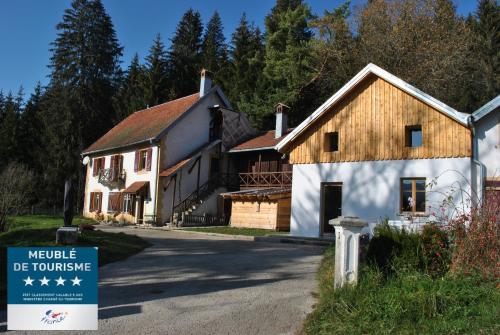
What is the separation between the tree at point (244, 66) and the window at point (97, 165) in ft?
44.2

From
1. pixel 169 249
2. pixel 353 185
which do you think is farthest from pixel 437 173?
pixel 169 249

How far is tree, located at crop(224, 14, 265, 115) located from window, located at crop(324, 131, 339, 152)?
2092 cm

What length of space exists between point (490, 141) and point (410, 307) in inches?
441

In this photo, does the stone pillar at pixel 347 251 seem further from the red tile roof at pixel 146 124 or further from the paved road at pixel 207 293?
the red tile roof at pixel 146 124

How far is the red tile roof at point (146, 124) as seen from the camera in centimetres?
2758

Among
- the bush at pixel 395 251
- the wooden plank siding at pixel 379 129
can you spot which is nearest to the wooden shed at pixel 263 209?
the wooden plank siding at pixel 379 129

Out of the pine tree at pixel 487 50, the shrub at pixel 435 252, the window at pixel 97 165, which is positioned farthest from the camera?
the window at pixel 97 165

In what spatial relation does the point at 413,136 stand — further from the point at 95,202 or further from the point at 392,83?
the point at 95,202

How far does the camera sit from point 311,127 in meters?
17.8

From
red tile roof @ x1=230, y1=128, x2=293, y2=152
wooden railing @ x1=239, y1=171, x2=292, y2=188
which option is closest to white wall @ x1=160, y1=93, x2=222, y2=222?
red tile roof @ x1=230, y1=128, x2=293, y2=152

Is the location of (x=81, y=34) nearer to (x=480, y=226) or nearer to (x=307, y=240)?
(x=307, y=240)

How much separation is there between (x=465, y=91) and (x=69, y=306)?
29643 mm

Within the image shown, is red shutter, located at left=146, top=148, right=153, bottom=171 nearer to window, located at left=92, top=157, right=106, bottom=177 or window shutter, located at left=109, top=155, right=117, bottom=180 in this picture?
window shutter, located at left=109, top=155, right=117, bottom=180

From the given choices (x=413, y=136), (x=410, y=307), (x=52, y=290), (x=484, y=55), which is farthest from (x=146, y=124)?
(x=410, y=307)
